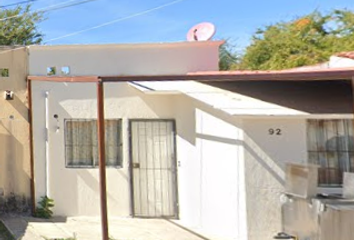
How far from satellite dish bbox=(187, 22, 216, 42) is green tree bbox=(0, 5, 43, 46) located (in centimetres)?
1697

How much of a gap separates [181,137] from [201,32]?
3.47m

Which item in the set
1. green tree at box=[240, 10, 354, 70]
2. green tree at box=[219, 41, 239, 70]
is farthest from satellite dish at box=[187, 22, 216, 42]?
green tree at box=[219, 41, 239, 70]

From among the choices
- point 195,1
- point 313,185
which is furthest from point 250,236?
point 195,1

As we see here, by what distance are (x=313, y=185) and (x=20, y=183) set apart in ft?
23.4

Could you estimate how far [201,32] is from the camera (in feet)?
37.0

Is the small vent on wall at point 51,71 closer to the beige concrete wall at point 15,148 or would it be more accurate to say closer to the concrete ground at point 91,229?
the beige concrete wall at point 15,148

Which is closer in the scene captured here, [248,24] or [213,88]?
[213,88]

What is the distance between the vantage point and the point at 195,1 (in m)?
16.5

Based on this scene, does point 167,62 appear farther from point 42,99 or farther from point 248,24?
point 248,24

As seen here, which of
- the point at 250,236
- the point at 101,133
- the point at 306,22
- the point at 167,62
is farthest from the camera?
the point at 306,22

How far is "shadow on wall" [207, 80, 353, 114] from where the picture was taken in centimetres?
738

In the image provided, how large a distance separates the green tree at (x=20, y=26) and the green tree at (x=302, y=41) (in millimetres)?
15008

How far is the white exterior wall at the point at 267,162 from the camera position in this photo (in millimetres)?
7289

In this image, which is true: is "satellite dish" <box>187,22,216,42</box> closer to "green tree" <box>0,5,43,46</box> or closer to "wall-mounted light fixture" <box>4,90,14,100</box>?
"wall-mounted light fixture" <box>4,90,14,100</box>
